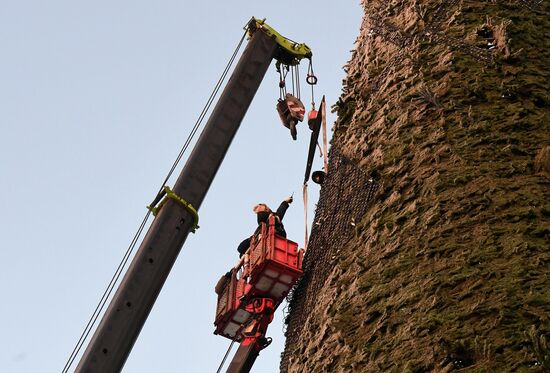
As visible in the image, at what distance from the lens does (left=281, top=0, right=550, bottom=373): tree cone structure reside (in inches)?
288

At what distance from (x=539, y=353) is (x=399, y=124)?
4.20 metres

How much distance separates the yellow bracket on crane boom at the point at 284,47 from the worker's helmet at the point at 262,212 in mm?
2361

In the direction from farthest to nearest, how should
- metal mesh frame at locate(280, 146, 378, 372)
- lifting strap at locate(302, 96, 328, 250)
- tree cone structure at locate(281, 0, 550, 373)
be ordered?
lifting strap at locate(302, 96, 328, 250) → metal mesh frame at locate(280, 146, 378, 372) → tree cone structure at locate(281, 0, 550, 373)

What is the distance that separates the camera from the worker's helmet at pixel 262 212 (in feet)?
44.6

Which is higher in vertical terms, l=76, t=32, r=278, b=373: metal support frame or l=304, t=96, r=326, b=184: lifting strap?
l=304, t=96, r=326, b=184: lifting strap

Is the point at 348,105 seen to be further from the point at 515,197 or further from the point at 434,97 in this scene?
A: the point at 515,197

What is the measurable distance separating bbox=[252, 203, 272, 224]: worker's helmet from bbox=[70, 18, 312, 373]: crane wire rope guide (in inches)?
50.5

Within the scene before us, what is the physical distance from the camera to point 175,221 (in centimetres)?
1048

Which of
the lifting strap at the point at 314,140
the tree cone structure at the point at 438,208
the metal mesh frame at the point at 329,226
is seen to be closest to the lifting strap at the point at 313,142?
the lifting strap at the point at 314,140

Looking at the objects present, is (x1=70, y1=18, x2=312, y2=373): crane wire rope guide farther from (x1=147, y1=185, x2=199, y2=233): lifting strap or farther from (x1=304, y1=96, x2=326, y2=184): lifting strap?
(x1=304, y1=96, x2=326, y2=184): lifting strap

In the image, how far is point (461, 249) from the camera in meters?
8.03

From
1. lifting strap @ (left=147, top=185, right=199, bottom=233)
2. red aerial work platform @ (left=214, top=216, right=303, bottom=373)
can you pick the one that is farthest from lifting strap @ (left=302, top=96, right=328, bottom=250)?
lifting strap @ (left=147, top=185, right=199, bottom=233)

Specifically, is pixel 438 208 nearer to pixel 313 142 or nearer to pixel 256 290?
pixel 256 290

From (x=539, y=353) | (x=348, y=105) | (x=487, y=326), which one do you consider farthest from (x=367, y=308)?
(x=348, y=105)
